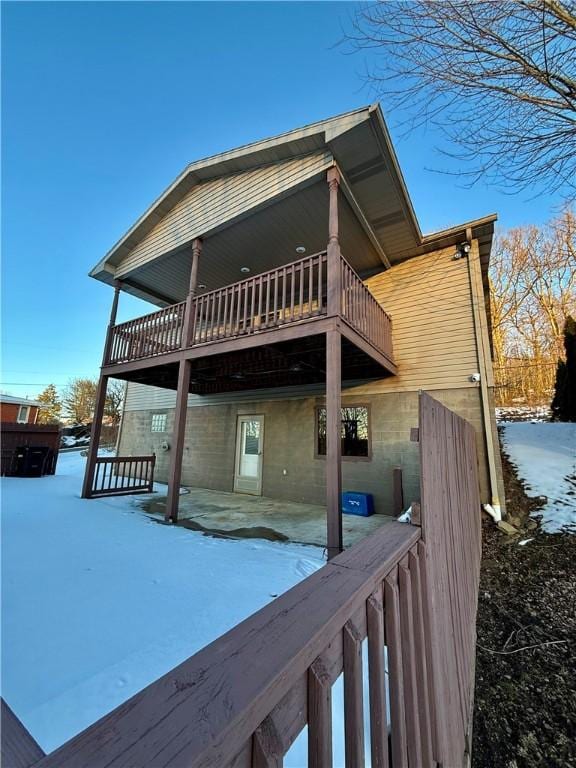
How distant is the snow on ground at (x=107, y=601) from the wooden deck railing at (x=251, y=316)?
10.6ft

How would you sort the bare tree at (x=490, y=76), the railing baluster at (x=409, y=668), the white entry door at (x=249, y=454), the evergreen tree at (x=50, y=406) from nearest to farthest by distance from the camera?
the railing baluster at (x=409, y=668)
the bare tree at (x=490, y=76)
the white entry door at (x=249, y=454)
the evergreen tree at (x=50, y=406)

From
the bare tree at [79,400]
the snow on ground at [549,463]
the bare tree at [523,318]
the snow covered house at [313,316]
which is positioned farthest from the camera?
the bare tree at [79,400]

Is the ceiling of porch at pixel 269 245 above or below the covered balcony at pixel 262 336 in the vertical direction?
above

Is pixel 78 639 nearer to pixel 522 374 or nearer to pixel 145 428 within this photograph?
pixel 145 428

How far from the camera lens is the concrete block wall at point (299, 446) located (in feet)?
20.9

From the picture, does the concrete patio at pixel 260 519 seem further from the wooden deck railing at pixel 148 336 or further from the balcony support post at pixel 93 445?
the wooden deck railing at pixel 148 336

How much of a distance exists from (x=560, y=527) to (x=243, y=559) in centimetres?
464

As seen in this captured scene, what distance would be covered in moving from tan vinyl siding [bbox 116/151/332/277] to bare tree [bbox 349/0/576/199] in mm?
1588

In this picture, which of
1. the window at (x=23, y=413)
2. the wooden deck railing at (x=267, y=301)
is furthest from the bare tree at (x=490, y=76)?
the window at (x=23, y=413)

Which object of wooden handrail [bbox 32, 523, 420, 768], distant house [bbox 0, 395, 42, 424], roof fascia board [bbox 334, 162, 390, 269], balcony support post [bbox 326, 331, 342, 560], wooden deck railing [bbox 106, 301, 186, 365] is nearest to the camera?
wooden handrail [bbox 32, 523, 420, 768]

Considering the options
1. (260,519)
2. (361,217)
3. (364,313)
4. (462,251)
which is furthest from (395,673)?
(462,251)

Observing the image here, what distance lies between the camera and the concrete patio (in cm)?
499

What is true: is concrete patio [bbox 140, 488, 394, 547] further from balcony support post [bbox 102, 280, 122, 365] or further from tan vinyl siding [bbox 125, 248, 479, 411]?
balcony support post [bbox 102, 280, 122, 365]

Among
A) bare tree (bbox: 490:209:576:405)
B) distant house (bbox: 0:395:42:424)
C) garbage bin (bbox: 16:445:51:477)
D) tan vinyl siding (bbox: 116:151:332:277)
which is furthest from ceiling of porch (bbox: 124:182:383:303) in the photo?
distant house (bbox: 0:395:42:424)
